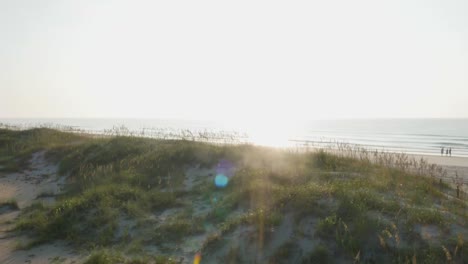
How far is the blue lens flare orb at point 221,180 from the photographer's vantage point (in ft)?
37.8

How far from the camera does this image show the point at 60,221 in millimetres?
9375

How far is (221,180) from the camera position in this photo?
470 inches

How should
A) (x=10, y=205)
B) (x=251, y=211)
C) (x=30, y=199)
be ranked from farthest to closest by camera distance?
(x=30, y=199) → (x=10, y=205) → (x=251, y=211)

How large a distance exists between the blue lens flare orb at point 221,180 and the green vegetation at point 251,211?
19cm

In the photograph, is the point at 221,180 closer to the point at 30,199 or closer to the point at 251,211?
the point at 251,211

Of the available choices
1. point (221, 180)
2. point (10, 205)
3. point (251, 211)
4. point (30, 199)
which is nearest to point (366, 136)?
point (221, 180)

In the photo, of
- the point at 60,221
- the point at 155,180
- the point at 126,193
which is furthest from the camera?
the point at 155,180

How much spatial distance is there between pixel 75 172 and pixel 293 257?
12.4 meters

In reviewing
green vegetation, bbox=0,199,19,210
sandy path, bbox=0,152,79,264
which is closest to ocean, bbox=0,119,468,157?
sandy path, bbox=0,152,79,264

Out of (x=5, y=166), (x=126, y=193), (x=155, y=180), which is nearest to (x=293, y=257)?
(x=126, y=193)

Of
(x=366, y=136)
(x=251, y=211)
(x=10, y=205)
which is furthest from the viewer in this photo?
(x=366, y=136)

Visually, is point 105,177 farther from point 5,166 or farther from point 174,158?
Result: point 5,166

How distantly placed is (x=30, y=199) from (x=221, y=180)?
7897mm

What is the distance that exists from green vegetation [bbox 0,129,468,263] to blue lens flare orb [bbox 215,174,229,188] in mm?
191
